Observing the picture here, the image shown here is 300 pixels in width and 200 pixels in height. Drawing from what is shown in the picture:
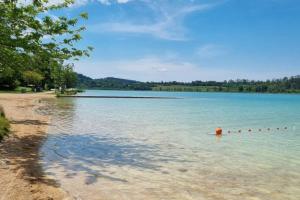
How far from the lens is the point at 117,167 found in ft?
49.9

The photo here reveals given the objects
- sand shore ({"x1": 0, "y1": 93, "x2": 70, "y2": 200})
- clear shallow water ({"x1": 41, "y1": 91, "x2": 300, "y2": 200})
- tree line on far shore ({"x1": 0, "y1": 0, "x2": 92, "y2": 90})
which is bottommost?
clear shallow water ({"x1": 41, "y1": 91, "x2": 300, "y2": 200})

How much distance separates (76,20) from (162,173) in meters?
9.08

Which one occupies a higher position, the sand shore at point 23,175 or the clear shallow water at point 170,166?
the sand shore at point 23,175

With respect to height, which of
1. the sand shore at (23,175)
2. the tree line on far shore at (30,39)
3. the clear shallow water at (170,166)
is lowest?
the clear shallow water at (170,166)

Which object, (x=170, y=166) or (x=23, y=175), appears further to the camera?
(x=170, y=166)

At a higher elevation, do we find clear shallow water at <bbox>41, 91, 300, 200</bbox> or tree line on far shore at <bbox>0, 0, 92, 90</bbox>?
tree line on far shore at <bbox>0, 0, 92, 90</bbox>

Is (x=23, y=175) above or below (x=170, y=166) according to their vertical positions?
above

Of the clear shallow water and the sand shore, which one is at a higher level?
the sand shore

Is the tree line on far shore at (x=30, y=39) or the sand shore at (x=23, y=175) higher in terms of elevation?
the tree line on far shore at (x=30, y=39)

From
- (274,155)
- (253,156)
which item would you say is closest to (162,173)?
(253,156)

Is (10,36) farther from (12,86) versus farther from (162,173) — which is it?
(12,86)

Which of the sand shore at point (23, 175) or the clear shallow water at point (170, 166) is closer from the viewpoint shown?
the sand shore at point (23, 175)

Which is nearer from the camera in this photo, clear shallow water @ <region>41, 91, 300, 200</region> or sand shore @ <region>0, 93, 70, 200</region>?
sand shore @ <region>0, 93, 70, 200</region>

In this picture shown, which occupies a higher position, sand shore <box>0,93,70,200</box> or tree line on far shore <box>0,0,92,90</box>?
tree line on far shore <box>0,0,92,90</box>
